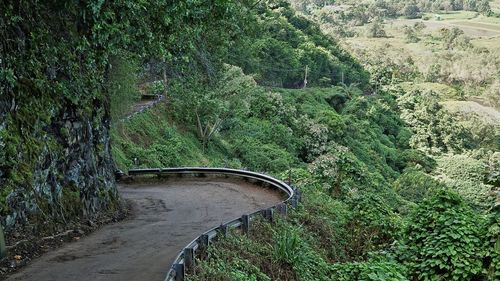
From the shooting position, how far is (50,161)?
35.4ft

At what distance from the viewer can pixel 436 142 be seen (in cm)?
6669

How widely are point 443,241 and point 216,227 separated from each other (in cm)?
508

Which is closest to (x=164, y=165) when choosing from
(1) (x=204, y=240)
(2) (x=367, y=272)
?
(2) (x=367, y=272)

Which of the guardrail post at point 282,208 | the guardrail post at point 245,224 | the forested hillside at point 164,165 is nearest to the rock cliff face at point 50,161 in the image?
the forested hillside at point 164,165

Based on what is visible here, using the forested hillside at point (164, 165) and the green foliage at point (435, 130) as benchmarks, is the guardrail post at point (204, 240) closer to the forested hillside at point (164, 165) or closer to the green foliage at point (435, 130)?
the forested hillside at point (164, 165)

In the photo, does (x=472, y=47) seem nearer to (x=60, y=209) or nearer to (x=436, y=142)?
(x=436, y=142)

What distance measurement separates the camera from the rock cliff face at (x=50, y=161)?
9320mm

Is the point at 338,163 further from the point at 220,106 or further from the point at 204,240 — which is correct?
the point at 220,106

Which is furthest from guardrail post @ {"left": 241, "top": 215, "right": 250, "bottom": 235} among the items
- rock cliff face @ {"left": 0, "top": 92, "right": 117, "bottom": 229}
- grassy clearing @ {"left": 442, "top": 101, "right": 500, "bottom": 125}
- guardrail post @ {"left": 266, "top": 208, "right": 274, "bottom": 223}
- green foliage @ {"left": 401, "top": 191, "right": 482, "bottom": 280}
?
grassy clearing @ {"left": 442, "top": 101, "right": 500, "bottom": 125}

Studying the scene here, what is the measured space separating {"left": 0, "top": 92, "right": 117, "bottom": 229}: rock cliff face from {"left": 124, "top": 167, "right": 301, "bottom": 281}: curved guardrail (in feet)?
10.8

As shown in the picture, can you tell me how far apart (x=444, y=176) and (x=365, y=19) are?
131 metres

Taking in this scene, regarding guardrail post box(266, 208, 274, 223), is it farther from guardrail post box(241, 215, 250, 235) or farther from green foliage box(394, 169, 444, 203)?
green foliage box(394, 169, 444, 203)

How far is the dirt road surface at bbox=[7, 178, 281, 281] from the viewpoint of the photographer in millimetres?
8516

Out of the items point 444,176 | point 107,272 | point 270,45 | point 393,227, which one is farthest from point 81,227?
point 270,45
